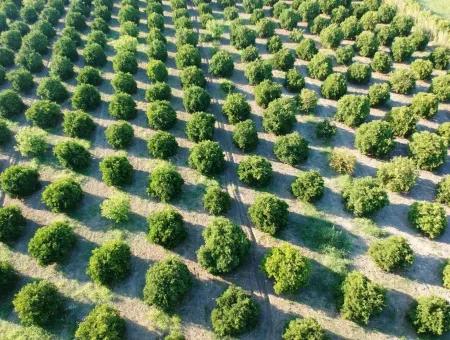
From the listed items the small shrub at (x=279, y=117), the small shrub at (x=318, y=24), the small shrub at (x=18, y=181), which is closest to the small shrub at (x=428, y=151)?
the small shrub at (x=279, y=117)

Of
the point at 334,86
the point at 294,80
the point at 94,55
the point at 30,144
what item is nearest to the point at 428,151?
the point at 334,86

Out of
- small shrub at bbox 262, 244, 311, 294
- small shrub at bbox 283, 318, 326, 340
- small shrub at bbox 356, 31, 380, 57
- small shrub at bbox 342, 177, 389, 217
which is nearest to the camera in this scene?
small shrub at bbox 283, 318, 326, 340

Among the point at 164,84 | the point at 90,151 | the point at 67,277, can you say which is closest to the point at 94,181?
the point at 90,151

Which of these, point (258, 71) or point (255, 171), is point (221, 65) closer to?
point (258, 71)

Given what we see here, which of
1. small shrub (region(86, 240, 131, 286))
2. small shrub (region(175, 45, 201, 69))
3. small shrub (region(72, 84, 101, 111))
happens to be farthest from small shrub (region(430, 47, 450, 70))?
small shrub (region(86, 240, 131, 286))

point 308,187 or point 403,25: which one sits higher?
point 403,25

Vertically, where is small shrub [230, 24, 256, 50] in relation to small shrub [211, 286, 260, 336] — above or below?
above

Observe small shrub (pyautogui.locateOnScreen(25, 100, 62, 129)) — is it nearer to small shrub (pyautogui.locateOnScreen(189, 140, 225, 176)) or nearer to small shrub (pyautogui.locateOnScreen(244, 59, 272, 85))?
small shrub (pyautogui.locateOnScreen(189, 140, 225, 176))

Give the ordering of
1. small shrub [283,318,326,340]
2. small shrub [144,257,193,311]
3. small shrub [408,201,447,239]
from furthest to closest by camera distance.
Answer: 1. small shrub [408,201,447,239]
2. small shrub [144,257,193,311]
3. small shrub [283,318,326,340]

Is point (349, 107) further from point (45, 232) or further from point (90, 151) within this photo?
point (45, 232)
